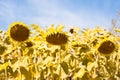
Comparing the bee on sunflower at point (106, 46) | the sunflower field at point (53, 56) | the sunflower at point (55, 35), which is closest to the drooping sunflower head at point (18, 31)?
the sunflower field at point (53, 56)

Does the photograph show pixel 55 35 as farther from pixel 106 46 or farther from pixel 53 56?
pixel 106 46

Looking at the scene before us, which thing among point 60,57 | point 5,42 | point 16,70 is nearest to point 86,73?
point 60,57

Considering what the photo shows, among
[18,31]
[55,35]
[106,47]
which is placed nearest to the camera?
[55,35]

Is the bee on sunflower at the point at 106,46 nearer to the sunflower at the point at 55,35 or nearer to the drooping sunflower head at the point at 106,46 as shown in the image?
the drooping sunflower head at the point at 106,46

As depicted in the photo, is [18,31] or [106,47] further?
[106,47]

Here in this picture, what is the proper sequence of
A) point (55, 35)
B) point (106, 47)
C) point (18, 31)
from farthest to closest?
point (106, 47), point (18, 31), point (55, 35)

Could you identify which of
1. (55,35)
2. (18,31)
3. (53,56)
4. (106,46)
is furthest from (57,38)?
(106,46)

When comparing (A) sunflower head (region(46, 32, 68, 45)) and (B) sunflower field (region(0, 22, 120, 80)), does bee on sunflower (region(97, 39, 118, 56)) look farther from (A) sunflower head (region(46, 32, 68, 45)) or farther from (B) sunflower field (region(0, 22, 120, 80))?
(A) sunflower head (region(46, 32, 68, 45))
